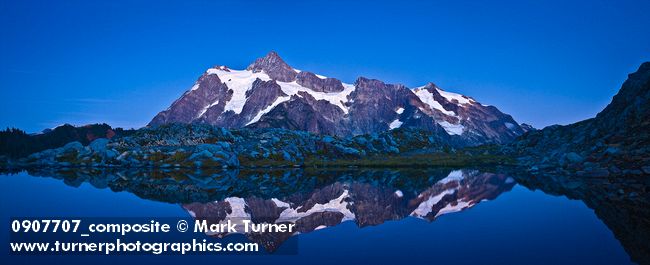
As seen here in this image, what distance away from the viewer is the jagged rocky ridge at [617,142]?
70688 millimetres

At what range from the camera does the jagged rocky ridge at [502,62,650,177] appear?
7069cm

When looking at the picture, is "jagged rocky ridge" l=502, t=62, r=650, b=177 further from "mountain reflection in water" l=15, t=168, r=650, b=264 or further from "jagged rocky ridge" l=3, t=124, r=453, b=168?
"jagged rocky ridge" l=3, t=124, r=453, b=168

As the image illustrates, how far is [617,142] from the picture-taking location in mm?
87375

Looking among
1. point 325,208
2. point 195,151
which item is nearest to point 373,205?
point 325,208

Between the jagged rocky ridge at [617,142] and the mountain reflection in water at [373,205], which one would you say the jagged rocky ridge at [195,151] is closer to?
the jagged rocky ridge at [617,142]

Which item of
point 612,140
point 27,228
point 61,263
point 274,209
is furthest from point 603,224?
point 612,140

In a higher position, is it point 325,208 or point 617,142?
point 617,142

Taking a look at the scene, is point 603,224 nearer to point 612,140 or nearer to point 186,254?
point 186,254

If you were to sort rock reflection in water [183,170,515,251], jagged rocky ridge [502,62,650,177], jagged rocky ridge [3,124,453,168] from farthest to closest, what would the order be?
jagged rocky ridge [3,124,453,168]
jagged rocky ridge [502,62,650,177]
rock reflection in water [183,170,515,251]

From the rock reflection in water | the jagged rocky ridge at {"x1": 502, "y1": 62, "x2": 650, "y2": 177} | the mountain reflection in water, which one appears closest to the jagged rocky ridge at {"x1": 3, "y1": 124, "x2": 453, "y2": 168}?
the jagged rocky ridge at {"x1": 502, "y1": 62, "x2": 650, "y2": 177}

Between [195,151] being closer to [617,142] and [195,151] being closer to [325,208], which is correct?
[325,208]

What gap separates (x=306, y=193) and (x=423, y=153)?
139 meters

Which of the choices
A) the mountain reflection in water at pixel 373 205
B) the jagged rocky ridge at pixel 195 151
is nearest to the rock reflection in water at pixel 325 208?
the mountain reflection in water at pixel 373 205

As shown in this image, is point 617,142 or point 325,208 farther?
point 617,142
